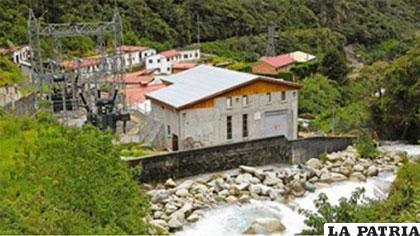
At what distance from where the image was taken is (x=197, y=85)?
2003cm

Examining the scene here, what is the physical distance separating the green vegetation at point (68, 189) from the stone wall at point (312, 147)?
26.4ft

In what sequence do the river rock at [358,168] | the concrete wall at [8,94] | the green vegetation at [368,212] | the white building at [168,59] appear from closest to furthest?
the green vegetation at [368,212]
the river rock at [358,168]
the concrete wall at [8,94]
the white building at [168,59]

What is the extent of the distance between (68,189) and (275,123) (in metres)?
11.9

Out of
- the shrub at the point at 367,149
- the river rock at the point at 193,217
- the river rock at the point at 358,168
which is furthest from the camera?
the shrub at the point at 367,149

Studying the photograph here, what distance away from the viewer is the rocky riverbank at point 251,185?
1405 centimetres

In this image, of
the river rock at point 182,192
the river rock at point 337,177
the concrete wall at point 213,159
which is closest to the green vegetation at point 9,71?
the concrete wall at point 213,159

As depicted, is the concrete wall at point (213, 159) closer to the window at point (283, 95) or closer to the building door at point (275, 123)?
the building door at point (275, 123)

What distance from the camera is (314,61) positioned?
4428cm

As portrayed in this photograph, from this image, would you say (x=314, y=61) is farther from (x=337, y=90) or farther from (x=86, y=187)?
(x=86, y=187)

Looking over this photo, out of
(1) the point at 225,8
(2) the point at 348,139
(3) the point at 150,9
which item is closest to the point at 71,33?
(2) the point at 348,139

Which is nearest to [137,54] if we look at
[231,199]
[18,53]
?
[18,53]

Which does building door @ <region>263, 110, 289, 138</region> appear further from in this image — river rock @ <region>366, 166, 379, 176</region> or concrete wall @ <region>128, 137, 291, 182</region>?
river rock @ <region>366, 166, 379, 176</region>

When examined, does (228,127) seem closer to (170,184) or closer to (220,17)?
(170,184)

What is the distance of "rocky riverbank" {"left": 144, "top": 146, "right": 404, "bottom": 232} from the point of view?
553 inches
